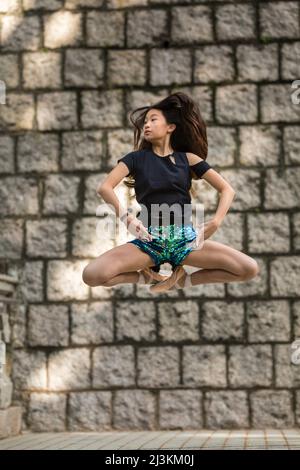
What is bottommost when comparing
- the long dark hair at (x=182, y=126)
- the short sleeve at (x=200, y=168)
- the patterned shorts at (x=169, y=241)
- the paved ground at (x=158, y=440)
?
the paved ground at (x=158, y=440)

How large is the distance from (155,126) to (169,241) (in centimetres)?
46

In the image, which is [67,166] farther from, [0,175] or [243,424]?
[243,424]

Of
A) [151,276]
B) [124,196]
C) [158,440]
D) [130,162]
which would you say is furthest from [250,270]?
[124,196]

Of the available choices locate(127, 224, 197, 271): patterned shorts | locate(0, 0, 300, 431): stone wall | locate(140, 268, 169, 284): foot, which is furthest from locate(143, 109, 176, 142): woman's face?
locate(0, 0, 300, 431): stone wall

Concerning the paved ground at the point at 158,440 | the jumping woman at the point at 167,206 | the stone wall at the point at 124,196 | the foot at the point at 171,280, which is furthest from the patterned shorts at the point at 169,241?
the stone wall at the point at 124,196

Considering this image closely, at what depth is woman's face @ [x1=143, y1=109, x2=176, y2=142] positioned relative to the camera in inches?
132

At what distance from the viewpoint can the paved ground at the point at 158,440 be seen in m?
6.35

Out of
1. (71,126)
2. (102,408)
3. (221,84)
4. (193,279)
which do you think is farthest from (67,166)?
(193,279)

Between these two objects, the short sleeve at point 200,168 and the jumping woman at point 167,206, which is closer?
the jumping woman at point 167,206

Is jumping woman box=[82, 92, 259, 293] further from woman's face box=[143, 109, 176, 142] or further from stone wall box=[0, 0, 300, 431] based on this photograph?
stone wall box=[0, 0, 300, 431]

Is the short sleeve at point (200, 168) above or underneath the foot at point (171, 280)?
above

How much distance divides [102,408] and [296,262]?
7.08ft

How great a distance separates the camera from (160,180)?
3.25 metres

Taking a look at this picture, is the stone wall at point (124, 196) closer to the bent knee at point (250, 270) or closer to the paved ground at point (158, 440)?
the paved ground at point (158, 440)
